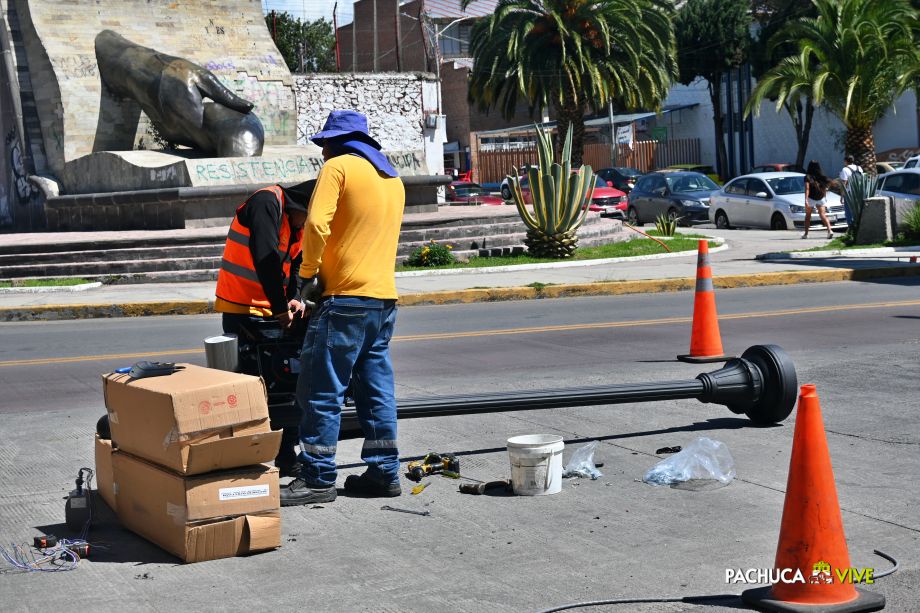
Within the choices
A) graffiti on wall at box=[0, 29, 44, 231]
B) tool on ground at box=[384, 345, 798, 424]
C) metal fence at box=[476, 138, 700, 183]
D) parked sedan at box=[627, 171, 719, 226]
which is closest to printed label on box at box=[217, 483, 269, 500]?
tool on ground at box=[384, 345, 798, 424]

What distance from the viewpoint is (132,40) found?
2800cm

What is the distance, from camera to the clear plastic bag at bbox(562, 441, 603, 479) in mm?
6418

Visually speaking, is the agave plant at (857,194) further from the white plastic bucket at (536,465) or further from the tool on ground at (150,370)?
the tool on ground at (150,370)

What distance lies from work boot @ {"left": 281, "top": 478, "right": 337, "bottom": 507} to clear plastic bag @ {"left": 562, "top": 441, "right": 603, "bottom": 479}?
1.34 m

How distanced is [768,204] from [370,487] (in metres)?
24.0

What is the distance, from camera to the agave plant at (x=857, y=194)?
22.0m

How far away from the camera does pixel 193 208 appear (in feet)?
75.4

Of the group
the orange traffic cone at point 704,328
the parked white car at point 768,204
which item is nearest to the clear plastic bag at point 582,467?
the orange traffic cone at point 704,328

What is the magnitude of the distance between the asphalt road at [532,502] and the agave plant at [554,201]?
8731 mm

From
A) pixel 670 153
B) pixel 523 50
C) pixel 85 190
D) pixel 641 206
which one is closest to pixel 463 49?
pixel 670 153

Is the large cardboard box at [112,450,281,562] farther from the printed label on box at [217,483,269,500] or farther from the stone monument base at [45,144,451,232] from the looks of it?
the stone monument base at [45,144,451,232]

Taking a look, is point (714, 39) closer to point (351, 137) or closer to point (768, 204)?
point (768, 204)

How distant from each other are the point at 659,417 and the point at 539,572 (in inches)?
133

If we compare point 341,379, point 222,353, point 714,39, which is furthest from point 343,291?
point 714,39
